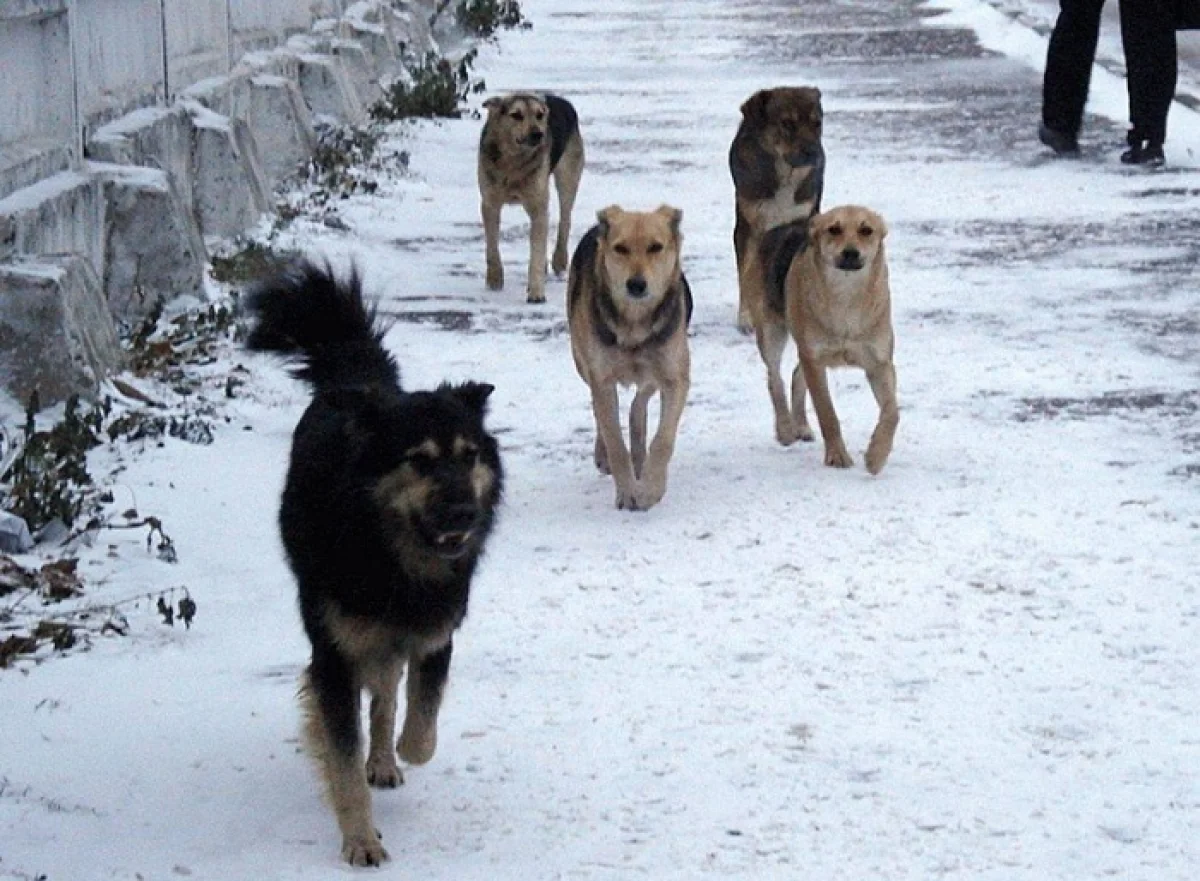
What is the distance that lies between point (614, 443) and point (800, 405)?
1083 millimetres

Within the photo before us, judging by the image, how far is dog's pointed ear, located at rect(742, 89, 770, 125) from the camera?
34.7 ft

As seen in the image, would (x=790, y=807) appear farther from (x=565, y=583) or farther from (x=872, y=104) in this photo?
(x=872, y=104)

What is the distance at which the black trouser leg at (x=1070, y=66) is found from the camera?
14.1m

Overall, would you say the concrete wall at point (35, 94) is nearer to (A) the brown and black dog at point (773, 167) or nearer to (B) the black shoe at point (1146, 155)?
(A) the brown and black dog at point (773, 167)

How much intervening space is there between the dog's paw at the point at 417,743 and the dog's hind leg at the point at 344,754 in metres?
0.24

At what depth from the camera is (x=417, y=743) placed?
5008 mm

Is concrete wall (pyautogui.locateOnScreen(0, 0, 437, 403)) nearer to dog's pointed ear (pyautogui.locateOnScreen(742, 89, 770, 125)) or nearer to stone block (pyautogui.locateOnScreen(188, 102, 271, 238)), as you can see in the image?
stone block (pyautogui.locateOnScreen(188, 102, 271, 238))

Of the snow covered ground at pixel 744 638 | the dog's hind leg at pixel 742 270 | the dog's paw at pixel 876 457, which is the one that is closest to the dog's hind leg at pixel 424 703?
the snow covered ground at pixel 744 638

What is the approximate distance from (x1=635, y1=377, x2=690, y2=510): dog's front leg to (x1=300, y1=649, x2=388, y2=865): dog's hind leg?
8.85 feet

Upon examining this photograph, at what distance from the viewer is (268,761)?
5.22m

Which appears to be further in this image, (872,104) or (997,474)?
(872,104)

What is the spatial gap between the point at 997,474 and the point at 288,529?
321cm

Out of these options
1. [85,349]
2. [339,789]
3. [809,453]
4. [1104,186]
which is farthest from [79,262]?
[1104,186]

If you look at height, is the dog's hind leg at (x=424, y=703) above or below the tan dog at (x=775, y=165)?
below
